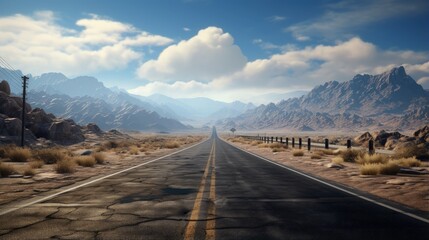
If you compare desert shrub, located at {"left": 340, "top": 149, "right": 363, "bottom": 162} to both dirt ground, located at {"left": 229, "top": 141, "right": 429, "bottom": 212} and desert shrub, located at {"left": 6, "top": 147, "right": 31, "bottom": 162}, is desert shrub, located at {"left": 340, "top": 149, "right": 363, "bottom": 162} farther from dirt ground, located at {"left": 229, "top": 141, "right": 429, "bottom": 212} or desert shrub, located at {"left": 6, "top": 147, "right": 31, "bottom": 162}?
desert shrub, located at {"left": 6, "top": 147, "right": 31, "bottom": 162}

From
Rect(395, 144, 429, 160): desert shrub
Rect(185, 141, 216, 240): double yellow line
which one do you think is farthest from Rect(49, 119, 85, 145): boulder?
Rect(185, 141, 216, 240): double yellow line

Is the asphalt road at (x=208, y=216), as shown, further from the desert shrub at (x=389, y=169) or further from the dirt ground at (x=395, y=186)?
the desert shrub at (x=389, y=169)

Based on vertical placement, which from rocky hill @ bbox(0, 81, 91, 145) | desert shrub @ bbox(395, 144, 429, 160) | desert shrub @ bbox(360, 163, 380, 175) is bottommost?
desert shrub @ bbox(360, 163, 380, 175)

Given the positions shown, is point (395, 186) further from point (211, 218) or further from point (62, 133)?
point (62, 133)

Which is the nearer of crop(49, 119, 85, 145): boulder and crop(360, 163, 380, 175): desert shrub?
crop(360, 163, 380, 175): desert shrub

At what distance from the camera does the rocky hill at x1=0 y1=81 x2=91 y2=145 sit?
153ft

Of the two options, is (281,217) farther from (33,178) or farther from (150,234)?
(33,178)

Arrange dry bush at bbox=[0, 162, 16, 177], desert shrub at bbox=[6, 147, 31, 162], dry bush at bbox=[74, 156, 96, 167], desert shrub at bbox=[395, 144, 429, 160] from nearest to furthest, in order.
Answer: dry bush at bbox=[0, 162, 16, 177]
dry bush at bbox=[74, 156, 96, 167]
desert shrub at bbox=[395, 144, 429, 160]
desert shrub at bbox=[6, 147, 31, 162]

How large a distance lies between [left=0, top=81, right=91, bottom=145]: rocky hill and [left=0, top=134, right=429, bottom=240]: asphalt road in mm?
42117

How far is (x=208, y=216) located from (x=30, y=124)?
181 ft

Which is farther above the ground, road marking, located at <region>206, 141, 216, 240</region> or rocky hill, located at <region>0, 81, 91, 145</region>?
rocky hill, located at <region>0, 81, 91, 145</region>

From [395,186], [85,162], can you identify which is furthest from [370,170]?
[85,162]

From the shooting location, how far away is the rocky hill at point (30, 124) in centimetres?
4655

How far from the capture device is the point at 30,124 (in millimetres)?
54750
